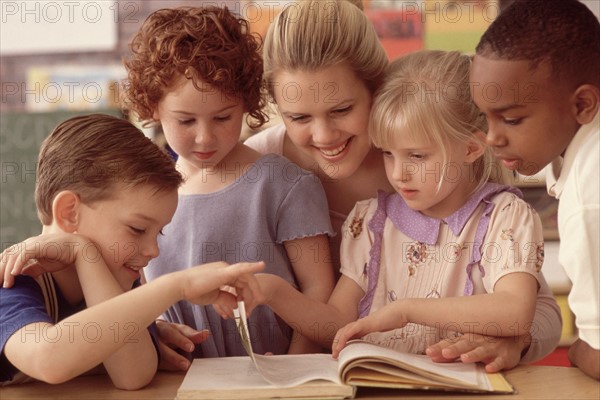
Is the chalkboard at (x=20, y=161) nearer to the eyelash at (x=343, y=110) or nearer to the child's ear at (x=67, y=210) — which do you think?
the eyelash at (x=343, y=110)

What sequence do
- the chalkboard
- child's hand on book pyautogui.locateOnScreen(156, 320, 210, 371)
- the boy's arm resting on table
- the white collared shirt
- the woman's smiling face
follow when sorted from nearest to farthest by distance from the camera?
the white collared shirt < child's hand on book pyautogui.locateOnScreen(156, 320, 210, 371) < the boy's arm resting on table < the woman's smiling face < the chalkboard

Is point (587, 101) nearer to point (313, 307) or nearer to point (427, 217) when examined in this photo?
point (427, 217)

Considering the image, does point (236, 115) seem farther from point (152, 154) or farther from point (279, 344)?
point (279, 344)

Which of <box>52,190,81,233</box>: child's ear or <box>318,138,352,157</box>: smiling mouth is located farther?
<box>318,138,352,157</box>: smiling mouth

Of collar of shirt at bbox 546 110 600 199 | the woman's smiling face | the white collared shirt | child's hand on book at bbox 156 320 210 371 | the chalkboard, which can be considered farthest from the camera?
the chalkboard

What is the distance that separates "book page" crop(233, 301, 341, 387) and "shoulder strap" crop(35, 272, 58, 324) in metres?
0.28

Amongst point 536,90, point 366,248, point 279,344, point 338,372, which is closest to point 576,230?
point 536,90

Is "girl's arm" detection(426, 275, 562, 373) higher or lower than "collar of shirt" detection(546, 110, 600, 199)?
Result: lower

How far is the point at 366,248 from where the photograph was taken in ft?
4.75

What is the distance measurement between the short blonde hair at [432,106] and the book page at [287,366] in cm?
44

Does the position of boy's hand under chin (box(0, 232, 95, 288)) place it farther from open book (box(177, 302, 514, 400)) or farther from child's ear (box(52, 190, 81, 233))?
open book (box(177, 302, 514, 400))

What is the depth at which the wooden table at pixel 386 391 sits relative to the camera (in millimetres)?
1048

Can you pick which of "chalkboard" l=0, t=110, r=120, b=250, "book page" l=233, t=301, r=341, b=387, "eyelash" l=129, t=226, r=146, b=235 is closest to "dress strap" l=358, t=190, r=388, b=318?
"book page" l=233, t=301, r=341, b=387

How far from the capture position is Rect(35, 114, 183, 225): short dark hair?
1.22 meters
